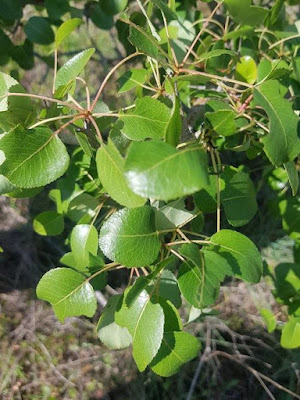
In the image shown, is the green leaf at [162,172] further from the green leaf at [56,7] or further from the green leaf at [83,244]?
the green leaf at [56,7]

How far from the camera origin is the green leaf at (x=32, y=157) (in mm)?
623

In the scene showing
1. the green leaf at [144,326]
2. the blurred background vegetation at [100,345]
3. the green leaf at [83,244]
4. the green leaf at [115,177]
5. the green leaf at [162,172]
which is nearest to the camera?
the green leaf at [162,172]

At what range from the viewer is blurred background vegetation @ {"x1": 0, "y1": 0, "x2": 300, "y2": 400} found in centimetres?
180

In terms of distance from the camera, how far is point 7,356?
74.5 inches

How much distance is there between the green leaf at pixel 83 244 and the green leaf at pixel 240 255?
31 cm

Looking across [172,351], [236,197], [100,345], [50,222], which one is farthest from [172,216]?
[100,345]

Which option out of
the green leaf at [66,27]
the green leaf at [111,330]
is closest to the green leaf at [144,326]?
the green leaf at [111,330]

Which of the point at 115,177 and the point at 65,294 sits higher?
the point at 115,177

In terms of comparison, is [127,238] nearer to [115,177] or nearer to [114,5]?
[115,177]

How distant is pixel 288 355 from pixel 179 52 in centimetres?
131

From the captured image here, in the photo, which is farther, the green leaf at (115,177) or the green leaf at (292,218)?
the green leaf at (292,218)

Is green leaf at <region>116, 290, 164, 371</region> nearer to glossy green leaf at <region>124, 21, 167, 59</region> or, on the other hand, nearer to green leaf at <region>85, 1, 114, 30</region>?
glossy green leaf at <region>124, 21, 167, 59</region>

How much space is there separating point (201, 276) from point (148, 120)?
8.9 inches

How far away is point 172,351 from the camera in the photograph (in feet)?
2.42
